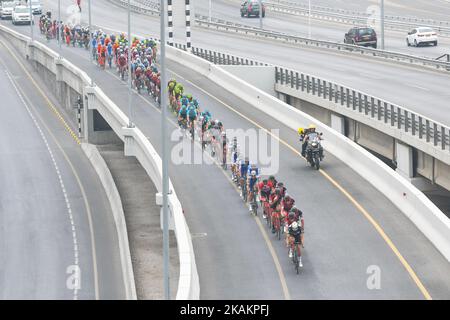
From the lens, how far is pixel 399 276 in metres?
28.1

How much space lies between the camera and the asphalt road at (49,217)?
39.8m

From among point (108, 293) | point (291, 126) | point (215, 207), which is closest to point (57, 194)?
point (291, 126)

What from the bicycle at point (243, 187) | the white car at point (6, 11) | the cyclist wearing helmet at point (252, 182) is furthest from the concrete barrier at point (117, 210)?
the white car at point (6, 11)

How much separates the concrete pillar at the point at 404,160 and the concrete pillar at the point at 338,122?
758 cm

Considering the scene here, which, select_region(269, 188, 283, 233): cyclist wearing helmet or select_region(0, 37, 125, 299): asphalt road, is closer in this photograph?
select_region(269, 188, 283, 233): cyclist wearing helmet

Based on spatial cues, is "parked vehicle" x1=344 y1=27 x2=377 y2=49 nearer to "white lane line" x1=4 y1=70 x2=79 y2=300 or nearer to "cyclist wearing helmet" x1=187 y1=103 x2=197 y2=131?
"white lane line" x1=4 y1=70 x2=79 y2=300

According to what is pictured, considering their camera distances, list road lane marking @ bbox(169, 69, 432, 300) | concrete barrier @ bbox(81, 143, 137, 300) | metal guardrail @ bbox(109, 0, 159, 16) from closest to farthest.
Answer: road lane marking @ bbox(169, 69, 432, 300)
concrete barrier @ bbox(81, 143, 137, 300)
metal guardrail @ bbox(109, 0, 159, 16)

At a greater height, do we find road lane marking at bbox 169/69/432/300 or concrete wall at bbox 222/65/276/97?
concrete wall at bbox 222/65/276/97

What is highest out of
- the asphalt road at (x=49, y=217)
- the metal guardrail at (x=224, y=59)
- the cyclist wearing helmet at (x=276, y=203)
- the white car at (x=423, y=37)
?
the white car at (x=423, y=37)

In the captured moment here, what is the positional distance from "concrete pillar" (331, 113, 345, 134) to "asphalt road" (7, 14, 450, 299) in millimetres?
8920

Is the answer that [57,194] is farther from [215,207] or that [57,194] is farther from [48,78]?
[48,78]

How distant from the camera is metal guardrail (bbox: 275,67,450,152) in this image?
40.0m

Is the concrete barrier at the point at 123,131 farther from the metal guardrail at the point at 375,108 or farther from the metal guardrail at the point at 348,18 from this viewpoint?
the metal guardrail at the point at 348,18

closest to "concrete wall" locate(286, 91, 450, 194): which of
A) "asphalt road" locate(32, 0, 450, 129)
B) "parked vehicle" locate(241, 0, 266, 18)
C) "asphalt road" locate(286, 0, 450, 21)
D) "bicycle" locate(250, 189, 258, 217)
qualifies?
"asphalt road" locate(32, 0, 450, 129)
